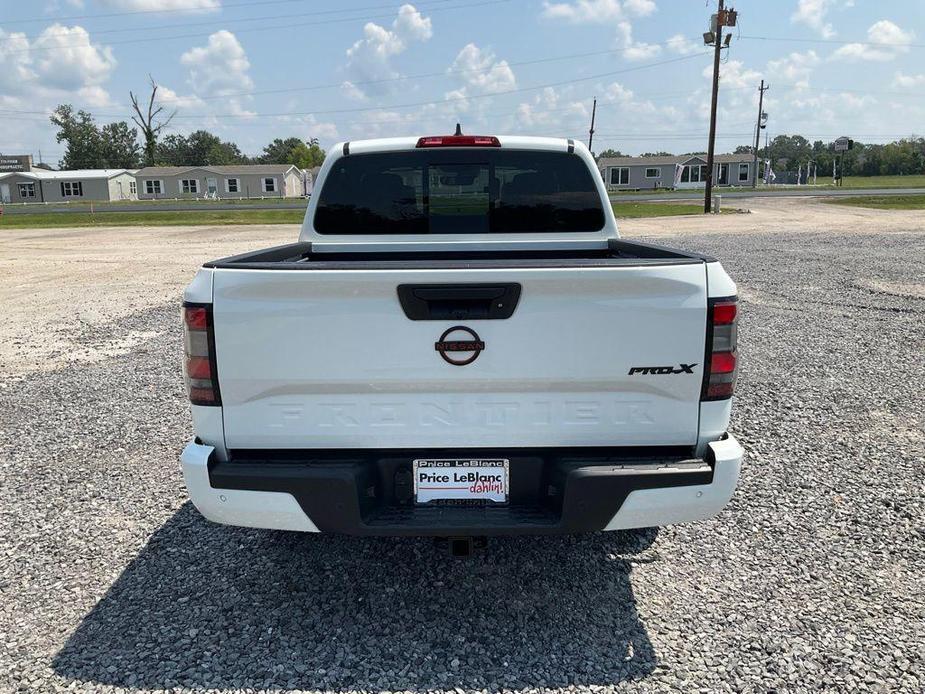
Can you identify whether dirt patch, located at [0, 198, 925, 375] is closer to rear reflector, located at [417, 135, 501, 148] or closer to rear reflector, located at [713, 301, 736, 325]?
rear reflector, located at [417, 135, 501, 148]

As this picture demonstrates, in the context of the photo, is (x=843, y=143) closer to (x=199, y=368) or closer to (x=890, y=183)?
(x=890, y=183)

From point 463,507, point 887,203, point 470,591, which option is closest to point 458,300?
point 463,507

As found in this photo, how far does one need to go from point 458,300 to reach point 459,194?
74.3 inches

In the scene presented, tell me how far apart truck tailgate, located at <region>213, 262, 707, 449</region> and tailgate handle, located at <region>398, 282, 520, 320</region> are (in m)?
0.02

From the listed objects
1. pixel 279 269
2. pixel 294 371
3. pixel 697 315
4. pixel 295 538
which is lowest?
pixel 295 538

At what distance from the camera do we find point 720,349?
2863 mm

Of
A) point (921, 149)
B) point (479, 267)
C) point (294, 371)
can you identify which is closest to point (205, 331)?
point (294, 371)

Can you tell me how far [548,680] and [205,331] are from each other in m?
1.87

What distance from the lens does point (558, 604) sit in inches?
132

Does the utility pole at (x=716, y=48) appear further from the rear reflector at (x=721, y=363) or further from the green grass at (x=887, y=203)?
the rear reflector at (x=721, y=363)

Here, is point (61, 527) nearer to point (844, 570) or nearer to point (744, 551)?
point (744, 551)

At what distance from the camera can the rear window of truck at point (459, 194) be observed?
4438 mm

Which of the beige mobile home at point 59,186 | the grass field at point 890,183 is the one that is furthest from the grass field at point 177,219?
the beige mobile home at point 59,186

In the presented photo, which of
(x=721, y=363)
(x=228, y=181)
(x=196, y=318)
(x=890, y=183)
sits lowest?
(x=721, y=363)
